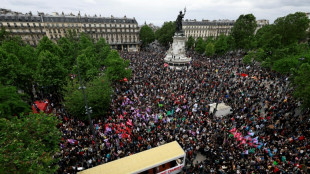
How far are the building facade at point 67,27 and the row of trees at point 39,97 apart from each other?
2224 centimetres

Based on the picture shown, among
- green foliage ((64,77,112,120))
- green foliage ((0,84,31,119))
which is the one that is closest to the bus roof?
green foliage ((64,77,112,120))

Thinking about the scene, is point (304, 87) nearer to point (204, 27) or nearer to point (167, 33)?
point (167, 33)

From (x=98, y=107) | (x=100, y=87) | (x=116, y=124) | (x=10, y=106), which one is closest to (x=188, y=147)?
(x=116, y=124)

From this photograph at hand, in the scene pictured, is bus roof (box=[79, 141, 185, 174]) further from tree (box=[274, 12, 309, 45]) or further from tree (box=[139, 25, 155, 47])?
tree (box=[139, 25, 155, 47])

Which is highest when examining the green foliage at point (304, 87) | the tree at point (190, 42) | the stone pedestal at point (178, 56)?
the tree at point (190, 42)

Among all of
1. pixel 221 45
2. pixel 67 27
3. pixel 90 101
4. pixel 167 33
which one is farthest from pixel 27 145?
pixel 167 33

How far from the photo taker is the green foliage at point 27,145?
8266 millimetres

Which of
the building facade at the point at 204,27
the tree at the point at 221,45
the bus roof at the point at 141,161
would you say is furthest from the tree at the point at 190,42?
the bus roof at the point at 141,161

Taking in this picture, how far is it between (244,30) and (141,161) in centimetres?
6021

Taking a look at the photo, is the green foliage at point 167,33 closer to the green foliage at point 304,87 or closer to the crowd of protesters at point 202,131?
the crowd of protesters at point 202,131

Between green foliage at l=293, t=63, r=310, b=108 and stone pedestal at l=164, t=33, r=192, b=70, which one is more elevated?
stone pedestal at l=164, t=33, r=192, b=70

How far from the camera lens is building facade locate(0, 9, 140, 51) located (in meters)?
55.7

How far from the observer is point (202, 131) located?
1761cm

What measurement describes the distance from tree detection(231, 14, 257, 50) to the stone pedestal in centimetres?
2492
